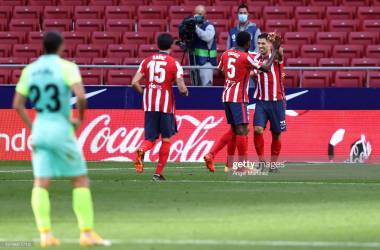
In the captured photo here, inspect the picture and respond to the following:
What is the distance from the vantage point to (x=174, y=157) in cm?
1413

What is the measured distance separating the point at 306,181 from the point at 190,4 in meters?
9.16

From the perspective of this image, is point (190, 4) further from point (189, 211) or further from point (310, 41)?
point (189, 211)

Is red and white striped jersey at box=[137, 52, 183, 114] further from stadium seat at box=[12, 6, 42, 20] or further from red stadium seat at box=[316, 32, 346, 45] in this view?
stadium seat at box=[12, 6, 42, 20]

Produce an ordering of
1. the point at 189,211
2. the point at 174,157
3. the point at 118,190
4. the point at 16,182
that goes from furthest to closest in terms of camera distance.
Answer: the point at 174,157 < the point at 16,182 < the point at 118,190 < the point at 189,211

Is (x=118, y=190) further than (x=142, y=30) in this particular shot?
No

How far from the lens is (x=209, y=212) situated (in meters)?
6.82

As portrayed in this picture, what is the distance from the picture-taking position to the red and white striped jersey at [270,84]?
36.5 feet

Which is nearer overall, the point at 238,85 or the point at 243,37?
the point at 243,37

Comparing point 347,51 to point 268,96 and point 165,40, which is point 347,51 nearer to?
point 268,96

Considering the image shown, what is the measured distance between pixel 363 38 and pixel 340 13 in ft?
4.15

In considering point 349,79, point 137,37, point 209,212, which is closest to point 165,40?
point 209,212

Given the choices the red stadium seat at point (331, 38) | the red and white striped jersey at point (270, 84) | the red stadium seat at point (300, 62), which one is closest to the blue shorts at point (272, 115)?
the red and white striped jersey at point (270, 84)

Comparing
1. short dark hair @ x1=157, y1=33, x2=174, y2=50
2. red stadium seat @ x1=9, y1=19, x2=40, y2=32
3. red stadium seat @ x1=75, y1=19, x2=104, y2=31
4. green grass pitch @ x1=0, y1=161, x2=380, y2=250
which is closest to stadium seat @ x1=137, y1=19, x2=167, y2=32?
red stadium seat @ x1=75, y1=19, x2=104, y2=31

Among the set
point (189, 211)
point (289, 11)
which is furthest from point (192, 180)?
→ point (289, 11)
